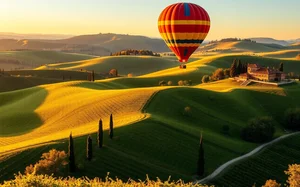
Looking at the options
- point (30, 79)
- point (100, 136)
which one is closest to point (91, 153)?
point (100, 136)

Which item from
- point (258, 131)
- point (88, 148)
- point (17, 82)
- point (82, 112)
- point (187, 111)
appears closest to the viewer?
point (88, 148)

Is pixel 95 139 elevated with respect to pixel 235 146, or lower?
elevated

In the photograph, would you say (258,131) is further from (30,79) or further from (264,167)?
(30,79)

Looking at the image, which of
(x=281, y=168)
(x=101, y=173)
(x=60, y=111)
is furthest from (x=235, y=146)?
(x=60, y=111)

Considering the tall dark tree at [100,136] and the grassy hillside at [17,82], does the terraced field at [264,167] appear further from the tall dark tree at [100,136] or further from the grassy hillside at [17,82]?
the grassy hillside at [17,82]

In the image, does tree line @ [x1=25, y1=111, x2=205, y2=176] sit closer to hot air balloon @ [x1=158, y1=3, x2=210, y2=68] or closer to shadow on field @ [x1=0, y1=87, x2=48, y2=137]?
shadow on field @ [x1=0, y1=87, x2=48, y2=137]

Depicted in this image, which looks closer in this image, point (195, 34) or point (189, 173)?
point (189, 173)

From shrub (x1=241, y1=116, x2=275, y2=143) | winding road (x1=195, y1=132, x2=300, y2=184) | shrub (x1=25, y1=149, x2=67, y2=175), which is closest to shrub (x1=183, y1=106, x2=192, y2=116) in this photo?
shrub (x1=241, y1=116, x2=275, y2=143)

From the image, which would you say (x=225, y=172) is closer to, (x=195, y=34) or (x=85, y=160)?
(x=85, y=160)
